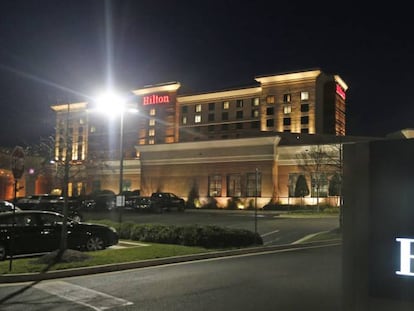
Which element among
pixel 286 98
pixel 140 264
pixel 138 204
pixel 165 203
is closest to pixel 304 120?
pixel 286 98

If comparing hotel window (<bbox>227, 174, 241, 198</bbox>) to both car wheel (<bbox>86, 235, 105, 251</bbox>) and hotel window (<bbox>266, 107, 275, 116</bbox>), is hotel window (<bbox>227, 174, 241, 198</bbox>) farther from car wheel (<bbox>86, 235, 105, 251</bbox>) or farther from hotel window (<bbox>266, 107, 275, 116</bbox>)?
hotel window (<bbox>266, 107, 275, 116</bbox>)

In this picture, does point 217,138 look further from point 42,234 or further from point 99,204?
point 42,234

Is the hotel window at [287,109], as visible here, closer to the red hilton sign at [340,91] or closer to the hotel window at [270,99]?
the hotel window at [270,99]

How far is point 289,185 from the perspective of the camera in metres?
51.5

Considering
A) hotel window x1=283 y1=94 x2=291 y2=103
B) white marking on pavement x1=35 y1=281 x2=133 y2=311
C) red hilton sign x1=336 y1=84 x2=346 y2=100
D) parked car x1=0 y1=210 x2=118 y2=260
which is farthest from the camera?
red hilton sign x1=336 y1=84 x2=346 y2=100

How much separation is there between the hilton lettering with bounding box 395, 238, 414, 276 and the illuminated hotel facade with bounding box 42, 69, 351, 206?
41.3 m

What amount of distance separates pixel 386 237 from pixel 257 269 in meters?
9.16

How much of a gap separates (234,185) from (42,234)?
3901cm

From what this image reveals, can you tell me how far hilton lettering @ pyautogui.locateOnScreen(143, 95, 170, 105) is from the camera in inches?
3920

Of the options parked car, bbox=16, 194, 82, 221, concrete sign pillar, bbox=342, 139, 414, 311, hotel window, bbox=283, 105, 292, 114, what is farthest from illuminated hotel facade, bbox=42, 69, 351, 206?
concrete sign pillar, bbox=342, 139, 414, 311

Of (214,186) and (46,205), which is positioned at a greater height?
(214,186)

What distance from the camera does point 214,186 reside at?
55250mm

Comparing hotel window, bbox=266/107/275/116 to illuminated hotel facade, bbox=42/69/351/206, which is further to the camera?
hotel window, bbox=266/107/275/116

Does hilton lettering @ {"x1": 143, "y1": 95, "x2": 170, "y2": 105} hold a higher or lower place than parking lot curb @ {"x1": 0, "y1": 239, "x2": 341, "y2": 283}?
higher
